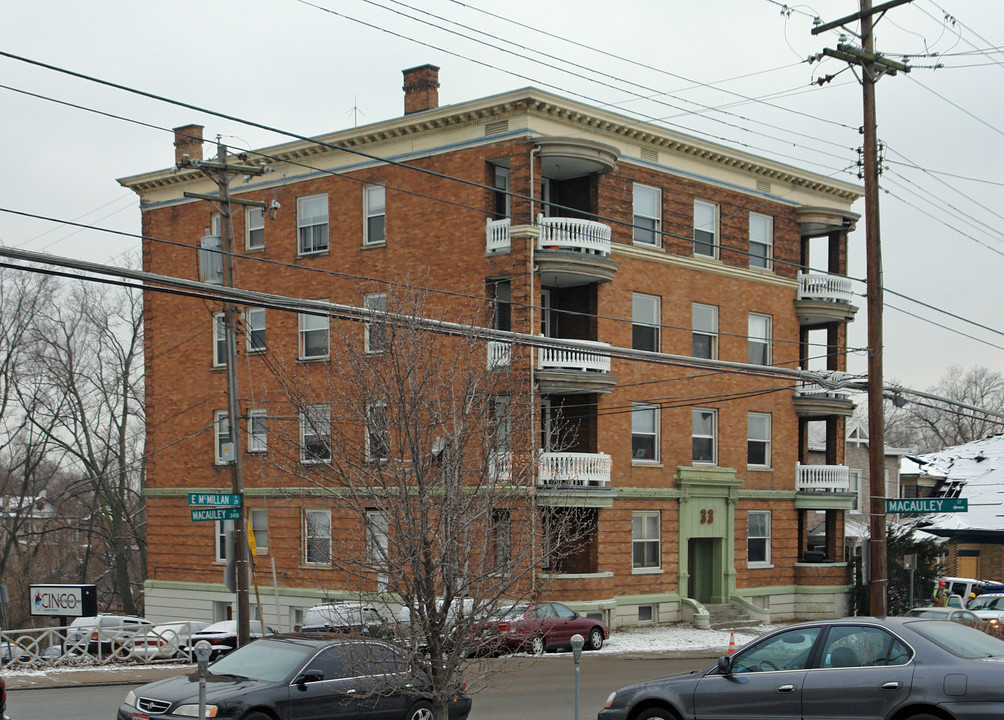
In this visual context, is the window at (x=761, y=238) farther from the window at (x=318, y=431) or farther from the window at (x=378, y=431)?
the window at (x=378, y=431)

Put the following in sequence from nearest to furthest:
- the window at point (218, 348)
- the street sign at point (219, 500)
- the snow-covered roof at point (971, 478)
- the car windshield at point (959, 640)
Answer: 1. the car windshield at point (959, 640)
2. the street sign at point (219, 500)
3. the window at point (218, 348)
4. the snow-covered roof at point (971, 478)

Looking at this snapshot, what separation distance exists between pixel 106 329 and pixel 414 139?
2863 centimetres

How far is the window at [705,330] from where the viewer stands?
37062mm

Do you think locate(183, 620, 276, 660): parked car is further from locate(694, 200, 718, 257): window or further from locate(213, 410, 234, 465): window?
locate(694, 200, 718, 257): window

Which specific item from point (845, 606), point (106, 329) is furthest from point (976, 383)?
point (106, 329)

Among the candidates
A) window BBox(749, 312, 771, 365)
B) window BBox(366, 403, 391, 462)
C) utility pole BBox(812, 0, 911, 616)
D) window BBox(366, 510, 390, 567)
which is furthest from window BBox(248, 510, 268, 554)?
window BBox(366, 403, 391, 462)

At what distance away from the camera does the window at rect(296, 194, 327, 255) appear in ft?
122

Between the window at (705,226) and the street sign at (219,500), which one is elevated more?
the window at (705,226)

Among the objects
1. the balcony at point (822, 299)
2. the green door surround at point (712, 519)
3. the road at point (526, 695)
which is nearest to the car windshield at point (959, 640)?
the road at point (526, 695)

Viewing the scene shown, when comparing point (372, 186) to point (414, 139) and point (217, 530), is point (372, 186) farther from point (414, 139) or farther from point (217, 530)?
point (217, 530)

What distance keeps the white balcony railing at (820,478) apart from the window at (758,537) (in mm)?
1931

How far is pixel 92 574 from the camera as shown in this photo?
72.6 m

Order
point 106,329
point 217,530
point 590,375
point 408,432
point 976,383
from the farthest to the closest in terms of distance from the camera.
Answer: point 976,383
point 106,329
point 217,530
point 590,375
point 408,432

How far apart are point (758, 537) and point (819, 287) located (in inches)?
351
